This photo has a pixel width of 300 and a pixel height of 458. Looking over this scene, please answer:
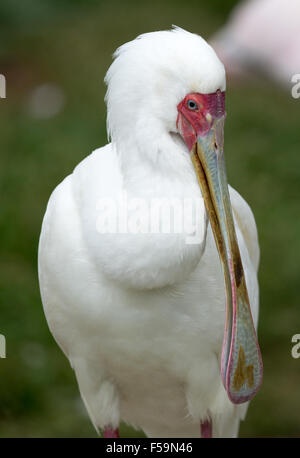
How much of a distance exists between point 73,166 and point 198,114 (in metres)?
3.97

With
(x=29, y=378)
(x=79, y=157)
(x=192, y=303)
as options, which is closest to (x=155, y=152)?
(x=192, y=303)

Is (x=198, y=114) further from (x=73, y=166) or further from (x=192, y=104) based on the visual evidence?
(x=73, y=166)

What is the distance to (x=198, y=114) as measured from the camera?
114 inches

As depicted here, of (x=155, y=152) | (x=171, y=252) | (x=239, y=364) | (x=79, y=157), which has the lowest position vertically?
(x=239, y=364)

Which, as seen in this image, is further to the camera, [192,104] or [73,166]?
[73,166]

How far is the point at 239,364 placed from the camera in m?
3.02

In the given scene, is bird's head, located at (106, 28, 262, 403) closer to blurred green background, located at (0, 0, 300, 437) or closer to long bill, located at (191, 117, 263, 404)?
long bill, located at (191, 117, 263, 404)

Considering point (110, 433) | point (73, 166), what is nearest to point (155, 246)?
point (110, 433)

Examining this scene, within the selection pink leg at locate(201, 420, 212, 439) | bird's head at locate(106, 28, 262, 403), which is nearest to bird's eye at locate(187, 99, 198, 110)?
bird's head at locate(106, 28, 262, 403)

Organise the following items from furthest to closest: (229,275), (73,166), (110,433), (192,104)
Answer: (73,166) < (110,433) < (229,275) < (192,104)

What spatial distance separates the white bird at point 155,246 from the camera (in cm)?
291

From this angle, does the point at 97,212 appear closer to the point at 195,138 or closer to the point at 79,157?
the point at 195,138
